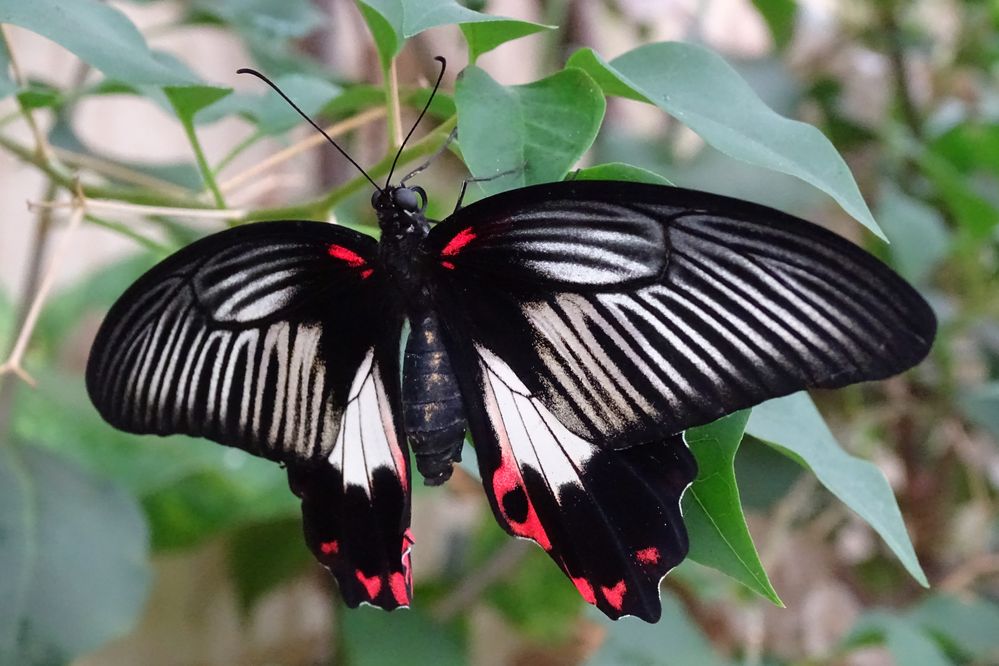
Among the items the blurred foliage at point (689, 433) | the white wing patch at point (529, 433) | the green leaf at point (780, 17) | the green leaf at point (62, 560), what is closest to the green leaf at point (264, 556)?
the blurred foliage at point (689, 433)

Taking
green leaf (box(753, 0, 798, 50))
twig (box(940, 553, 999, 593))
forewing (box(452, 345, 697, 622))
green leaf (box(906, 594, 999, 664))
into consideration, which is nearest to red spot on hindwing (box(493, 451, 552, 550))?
forewing (box(452, 345, 697, 622))

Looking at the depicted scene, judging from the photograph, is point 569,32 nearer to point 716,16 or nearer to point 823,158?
point 716,16

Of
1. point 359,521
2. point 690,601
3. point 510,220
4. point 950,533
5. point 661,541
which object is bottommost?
point 690,601

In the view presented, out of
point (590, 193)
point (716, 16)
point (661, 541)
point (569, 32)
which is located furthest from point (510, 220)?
point (716, 16)

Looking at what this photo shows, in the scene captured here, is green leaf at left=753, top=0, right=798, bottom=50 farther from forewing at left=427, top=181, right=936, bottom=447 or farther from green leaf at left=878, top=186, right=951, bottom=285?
forewing at left=427, top=181, right=936, bottom=447

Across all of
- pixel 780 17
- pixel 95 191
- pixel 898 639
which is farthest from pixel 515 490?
pixel 780 17

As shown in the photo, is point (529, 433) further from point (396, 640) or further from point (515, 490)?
point (396, 640)

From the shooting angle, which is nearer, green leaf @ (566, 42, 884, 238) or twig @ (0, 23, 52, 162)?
green leaf @ (566, 42, 884, 238)
